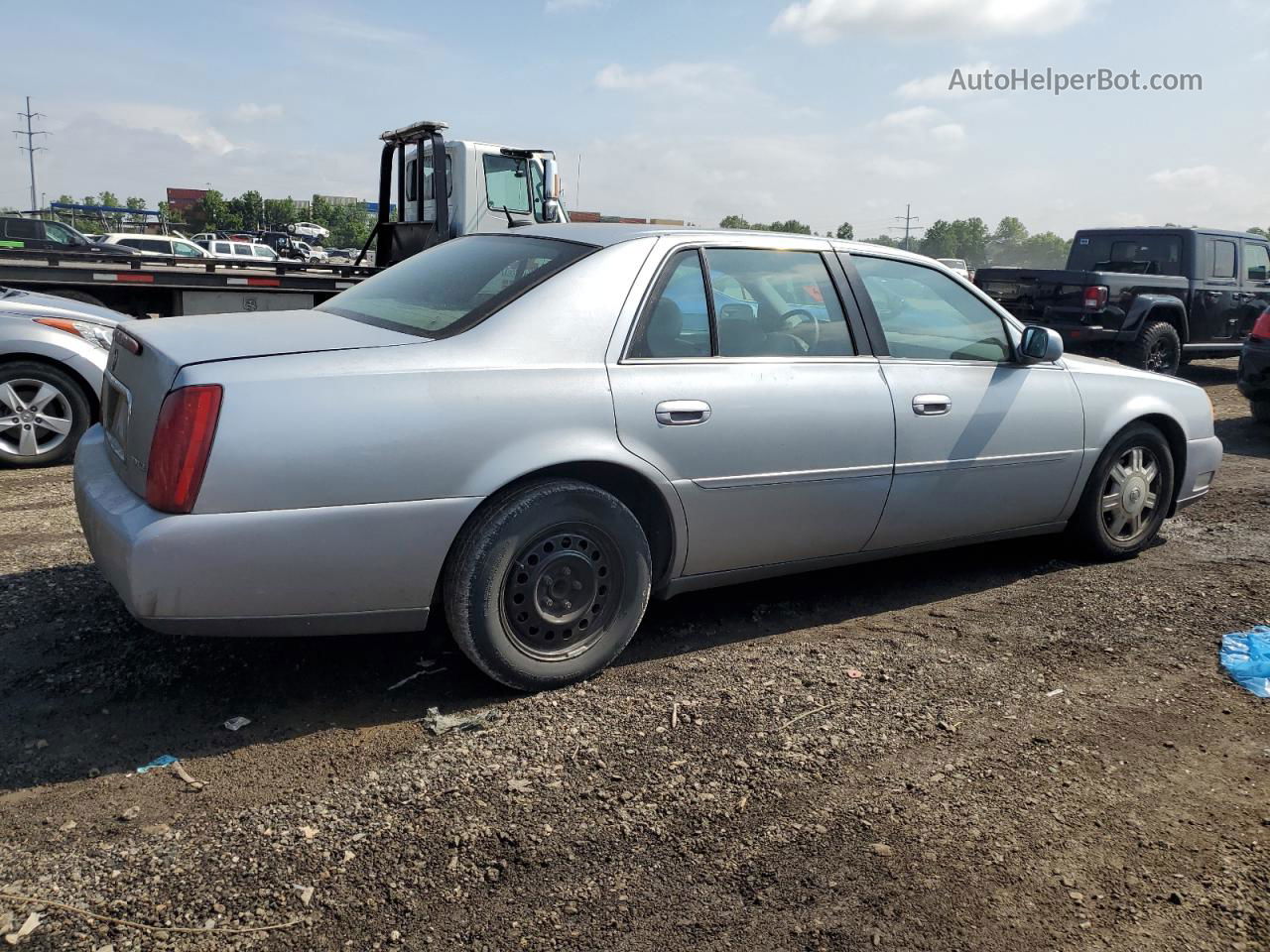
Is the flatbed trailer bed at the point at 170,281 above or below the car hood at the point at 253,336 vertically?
above

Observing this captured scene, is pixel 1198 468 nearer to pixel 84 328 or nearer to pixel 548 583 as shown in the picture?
pixel 548 583

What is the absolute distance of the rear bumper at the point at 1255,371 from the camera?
929cm

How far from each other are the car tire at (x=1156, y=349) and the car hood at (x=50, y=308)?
1051cm

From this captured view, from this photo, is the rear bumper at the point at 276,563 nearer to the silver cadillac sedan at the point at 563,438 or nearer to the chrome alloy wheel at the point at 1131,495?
the silver cadillac sedan at the point at 563,438

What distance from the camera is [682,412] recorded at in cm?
352

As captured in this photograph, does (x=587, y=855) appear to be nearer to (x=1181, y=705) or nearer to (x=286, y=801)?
(x=286, y=801)

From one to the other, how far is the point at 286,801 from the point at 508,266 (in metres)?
1.95

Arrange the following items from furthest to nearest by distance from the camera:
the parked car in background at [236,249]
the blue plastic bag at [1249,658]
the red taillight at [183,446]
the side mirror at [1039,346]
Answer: the parked car in background at [236,249], the side mirror at [1039,346], the blue plastic bag at [1249,658], the red taillight at [183,446]

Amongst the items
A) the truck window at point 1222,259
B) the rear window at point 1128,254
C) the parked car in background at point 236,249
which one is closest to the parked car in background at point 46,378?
the rear window at point 1128,254

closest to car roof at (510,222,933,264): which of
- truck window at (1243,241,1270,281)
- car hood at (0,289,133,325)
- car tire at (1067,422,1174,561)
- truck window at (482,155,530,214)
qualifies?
car tire at (1067,422,1174,561)

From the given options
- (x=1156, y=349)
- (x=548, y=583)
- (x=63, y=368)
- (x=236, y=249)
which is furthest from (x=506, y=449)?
(x=236, y=249)

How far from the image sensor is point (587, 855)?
2.58m

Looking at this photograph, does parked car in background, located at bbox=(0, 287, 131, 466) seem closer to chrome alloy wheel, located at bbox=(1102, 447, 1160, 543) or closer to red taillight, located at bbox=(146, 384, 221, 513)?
red taillight, located at bbox=(146, 384, 221, 513)

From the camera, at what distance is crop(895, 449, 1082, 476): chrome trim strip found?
13.6 feet
